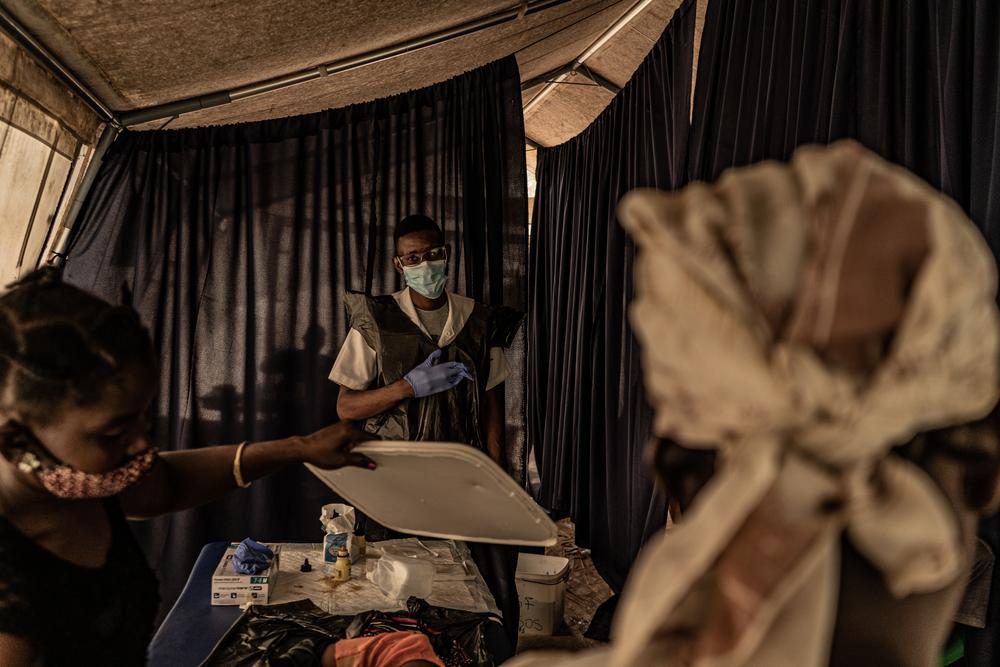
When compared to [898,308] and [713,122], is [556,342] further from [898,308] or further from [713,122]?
[898,308]

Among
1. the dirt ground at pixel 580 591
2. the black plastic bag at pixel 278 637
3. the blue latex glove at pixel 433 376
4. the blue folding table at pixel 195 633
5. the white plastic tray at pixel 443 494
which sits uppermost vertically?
the blue latex glove at pixel 433 376

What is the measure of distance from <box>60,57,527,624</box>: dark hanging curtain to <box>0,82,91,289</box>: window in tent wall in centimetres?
82

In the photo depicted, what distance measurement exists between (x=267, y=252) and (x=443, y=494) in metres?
2.99

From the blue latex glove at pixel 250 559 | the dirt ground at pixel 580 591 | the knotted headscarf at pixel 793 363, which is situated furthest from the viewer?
the dirt ground at pixel 580 591

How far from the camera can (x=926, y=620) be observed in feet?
1.80

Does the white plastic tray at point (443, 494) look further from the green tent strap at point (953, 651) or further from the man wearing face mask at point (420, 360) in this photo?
the man wearing face mask at point (420, 360)

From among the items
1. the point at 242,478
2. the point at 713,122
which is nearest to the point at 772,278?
the point at 242,478

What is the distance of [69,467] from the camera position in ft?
3.51

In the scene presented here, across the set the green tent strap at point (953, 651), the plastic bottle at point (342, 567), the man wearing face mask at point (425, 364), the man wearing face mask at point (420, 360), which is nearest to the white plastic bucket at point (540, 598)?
the man wearing face mask at point (425, 364)

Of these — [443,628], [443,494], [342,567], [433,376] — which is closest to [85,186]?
[433,376]

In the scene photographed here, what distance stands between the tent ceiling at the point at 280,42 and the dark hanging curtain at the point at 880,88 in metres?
0.99

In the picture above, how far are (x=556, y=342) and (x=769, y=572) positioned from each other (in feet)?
18.7

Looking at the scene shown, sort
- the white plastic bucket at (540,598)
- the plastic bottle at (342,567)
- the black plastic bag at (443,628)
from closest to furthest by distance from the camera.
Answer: the black plastic bag at (443,628)
the plastic bottle at (342,567)
the white plastic bucket at (540,598)

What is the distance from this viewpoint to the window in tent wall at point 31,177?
7.25 feet
